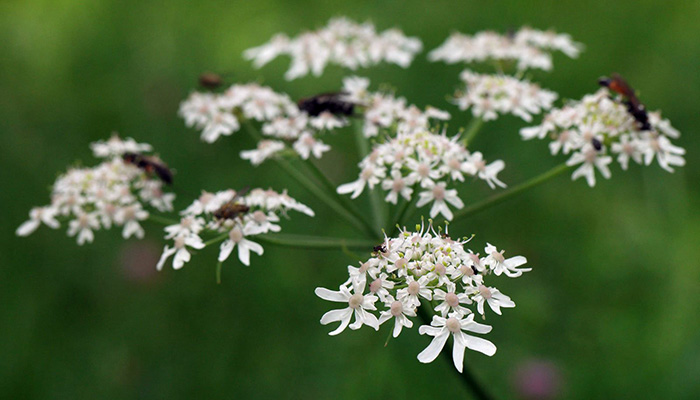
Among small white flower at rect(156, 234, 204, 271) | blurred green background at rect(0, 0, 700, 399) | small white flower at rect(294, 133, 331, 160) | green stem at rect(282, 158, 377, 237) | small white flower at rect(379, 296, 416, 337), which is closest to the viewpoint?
small white flower at rect(379, 296, 416, 337)

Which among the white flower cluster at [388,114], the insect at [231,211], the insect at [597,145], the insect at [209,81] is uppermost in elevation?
the insect at [209,81]

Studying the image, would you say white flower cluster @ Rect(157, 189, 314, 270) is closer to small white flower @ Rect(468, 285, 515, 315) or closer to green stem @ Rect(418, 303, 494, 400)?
green stem @ Rect(418, 303, 494, 400)

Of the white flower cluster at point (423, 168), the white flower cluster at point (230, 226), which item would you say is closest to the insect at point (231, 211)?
the white flower cluster at point (230, 226)

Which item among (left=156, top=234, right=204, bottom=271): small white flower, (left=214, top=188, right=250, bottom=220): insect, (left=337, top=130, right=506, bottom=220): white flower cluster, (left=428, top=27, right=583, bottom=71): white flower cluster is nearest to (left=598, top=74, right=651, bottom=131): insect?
(left=337, top=130, right=506, bottom=220): white flower cluster

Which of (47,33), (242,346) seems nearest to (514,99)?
(242,346)

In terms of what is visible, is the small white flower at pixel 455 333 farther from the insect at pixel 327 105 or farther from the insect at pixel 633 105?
the insect at pixel 327 105

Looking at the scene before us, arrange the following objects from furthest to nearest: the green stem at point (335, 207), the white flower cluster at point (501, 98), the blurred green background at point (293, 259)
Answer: the blurred green background at point (293, 259), the white flower cluster at point (501, 98), the green stem at point (335, 207)
